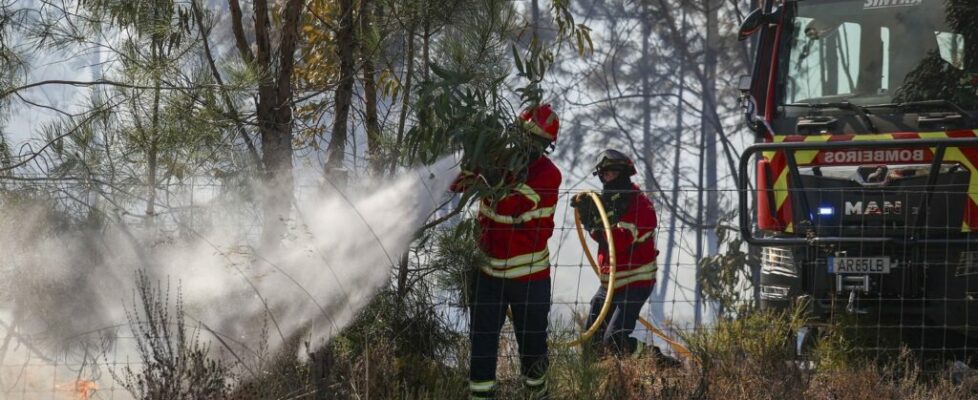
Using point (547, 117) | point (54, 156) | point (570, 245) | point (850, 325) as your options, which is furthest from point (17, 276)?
point (570, 245)

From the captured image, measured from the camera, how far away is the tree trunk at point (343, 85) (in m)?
5.95

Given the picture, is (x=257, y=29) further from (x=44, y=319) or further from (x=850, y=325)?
(x=850, y=325)

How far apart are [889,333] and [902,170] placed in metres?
0.96

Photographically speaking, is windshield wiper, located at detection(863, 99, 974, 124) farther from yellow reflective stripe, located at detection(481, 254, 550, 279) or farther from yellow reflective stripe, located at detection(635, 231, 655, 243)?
yellow reflective stripe, located at detection(481, 254, 550, 279)

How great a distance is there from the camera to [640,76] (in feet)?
57.3

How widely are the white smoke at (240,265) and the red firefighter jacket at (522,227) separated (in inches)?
11.0

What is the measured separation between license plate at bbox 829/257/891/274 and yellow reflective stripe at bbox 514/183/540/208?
2.36 meters

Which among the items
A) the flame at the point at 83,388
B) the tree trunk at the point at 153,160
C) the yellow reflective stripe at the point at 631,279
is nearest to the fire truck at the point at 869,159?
the yellow reflective stripe at the point at 631,279

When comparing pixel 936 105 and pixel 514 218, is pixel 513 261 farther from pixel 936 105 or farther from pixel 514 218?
pixel 936 105

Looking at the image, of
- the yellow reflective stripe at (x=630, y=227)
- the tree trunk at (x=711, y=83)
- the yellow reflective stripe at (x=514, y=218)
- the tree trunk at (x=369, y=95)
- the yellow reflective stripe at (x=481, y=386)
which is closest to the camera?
the yellow reflective stripe at (x=481, y=386)

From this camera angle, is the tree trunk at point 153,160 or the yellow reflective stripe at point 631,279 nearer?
the tree trunk at point 153,160

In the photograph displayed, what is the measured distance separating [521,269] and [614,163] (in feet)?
6.61

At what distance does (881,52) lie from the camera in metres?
7.09

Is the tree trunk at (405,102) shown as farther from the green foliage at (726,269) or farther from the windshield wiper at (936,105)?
the green foliage at (726,269)
